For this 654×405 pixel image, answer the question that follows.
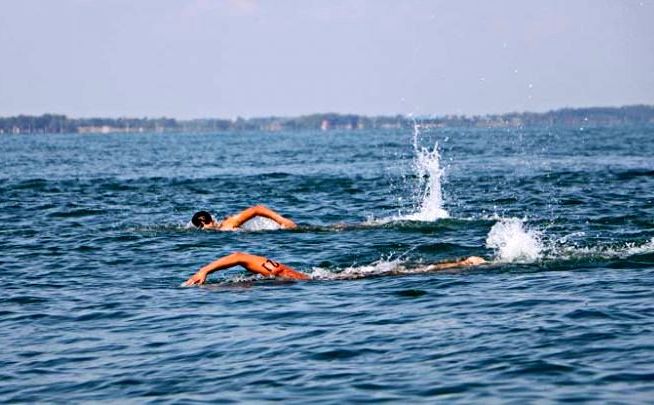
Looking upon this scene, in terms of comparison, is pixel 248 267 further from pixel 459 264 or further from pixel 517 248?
pixel 517 248

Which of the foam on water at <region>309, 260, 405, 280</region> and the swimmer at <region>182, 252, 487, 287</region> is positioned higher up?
the swimmer at <region>182, 252, 487, 287</region>

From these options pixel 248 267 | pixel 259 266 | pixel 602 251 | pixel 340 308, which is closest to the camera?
pixel 340 308

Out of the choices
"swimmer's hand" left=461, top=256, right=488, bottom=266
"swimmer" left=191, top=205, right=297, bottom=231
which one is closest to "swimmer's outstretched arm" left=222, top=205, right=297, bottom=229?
"swimmer" left=191, top=205, right=297, bottom=231

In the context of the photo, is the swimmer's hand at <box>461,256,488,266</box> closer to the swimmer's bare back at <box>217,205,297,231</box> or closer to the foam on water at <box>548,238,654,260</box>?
the foam on water at <box>548,238,654,260</box>

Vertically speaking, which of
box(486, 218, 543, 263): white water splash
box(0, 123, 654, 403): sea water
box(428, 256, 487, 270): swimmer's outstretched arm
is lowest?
box(0, 123, 654, 403): sea water

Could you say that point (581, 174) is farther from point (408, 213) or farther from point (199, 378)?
point (199, 378)

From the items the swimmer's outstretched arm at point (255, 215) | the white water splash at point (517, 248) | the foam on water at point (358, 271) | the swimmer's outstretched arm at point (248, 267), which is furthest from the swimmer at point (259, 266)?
the swimmer's outstretched arm at point (255, 215)

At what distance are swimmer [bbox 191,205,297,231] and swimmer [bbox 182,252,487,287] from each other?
4.71 m

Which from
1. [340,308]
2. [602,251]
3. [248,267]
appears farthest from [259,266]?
[602,251]

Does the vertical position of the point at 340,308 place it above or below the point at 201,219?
below

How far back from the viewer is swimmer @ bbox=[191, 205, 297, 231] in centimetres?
2220

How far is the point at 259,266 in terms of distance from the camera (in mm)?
16812

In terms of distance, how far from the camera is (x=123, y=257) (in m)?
20.9

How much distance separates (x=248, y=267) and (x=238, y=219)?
259 inches
